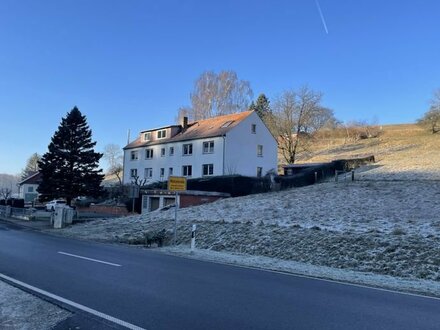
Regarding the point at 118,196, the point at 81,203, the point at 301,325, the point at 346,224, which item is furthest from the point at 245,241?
the point at 81,203

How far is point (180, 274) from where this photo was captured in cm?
1118

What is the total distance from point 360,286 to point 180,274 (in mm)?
4360

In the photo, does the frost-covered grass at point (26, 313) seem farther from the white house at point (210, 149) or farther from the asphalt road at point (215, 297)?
the white house at point (210, 149)

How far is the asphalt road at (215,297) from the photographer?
6734 mm

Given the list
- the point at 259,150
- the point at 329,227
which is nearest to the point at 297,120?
the point at 259,150

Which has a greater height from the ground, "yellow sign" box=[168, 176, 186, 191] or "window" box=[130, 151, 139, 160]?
"window" box=[130, 151, 139, 160]

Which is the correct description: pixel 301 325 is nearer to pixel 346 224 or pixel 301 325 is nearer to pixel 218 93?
pixel 346 224

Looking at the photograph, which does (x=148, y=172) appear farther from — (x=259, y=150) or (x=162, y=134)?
(x=259, y=150)

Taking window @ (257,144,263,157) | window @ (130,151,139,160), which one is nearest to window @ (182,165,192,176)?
window @ (257,144,263,157)

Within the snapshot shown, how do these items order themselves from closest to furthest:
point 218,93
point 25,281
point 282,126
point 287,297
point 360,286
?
point 287,297
point 25,281
point 360,286
point 282,126
point 218,93

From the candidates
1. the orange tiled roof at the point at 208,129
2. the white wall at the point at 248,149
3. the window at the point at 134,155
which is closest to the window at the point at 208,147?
the orange tiled roof at the point at 208,129

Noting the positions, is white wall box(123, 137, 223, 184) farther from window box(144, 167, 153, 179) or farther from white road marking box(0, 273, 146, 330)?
white road marking box(0, 273, 146, 330)

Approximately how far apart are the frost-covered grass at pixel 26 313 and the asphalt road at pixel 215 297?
0.52m

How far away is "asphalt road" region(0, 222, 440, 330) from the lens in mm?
6734
